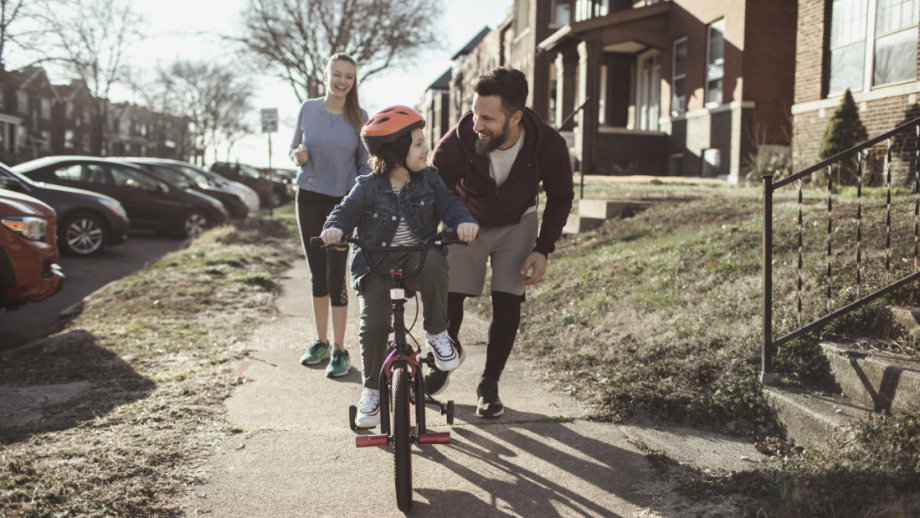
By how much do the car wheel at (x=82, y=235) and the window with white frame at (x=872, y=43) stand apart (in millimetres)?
12485

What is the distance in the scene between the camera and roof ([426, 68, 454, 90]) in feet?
197

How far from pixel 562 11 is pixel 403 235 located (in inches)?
913

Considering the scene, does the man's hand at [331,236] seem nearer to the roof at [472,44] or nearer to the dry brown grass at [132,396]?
the dry brown grass at [132,396]

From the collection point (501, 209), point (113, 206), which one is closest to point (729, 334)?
point (501, 209)

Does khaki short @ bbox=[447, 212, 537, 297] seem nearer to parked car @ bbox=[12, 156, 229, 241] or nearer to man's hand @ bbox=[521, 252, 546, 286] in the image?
man's hand @ bbox=[521, 252, 546, 286]

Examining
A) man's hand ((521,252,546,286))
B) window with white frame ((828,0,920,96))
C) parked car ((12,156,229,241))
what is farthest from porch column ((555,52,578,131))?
man's hand ((521,252,546,286))

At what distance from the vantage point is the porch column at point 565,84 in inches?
746

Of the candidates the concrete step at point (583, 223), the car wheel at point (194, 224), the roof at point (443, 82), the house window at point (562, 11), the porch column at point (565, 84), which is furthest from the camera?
the roof at point (443, 82)

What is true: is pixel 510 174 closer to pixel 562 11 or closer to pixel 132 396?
pixel 132 396

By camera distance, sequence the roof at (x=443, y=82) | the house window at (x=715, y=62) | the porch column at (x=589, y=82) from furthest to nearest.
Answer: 1. the roof at (x=443, y=82)
2. the porch column at (x=589, y=82)
3. the house window at (x=715, y=62)

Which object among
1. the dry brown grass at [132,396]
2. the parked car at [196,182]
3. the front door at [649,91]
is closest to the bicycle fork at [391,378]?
the dry brown grass at [132,396]

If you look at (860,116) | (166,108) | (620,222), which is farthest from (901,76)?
(166,108)

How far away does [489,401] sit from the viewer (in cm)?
380

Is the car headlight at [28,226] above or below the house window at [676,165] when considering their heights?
below
